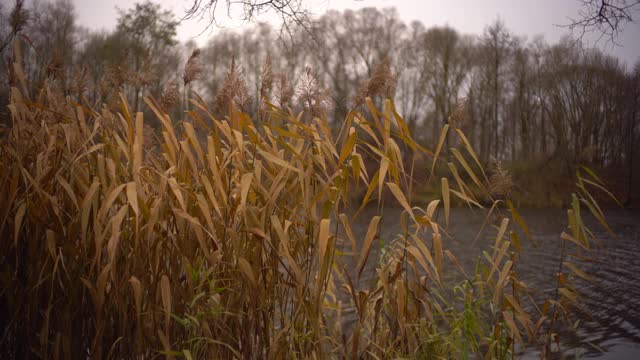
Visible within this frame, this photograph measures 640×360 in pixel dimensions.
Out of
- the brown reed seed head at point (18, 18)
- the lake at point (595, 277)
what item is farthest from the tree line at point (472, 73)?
the brown reed seed head at point (18, 18)

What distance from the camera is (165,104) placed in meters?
1.93

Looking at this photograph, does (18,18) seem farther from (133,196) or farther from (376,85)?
(376,85)

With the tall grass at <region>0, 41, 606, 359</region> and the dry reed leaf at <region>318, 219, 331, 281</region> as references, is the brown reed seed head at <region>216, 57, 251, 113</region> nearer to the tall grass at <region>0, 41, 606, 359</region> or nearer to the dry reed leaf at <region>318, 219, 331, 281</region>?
the tall grass at <region>0, 41, 606, 359</region>

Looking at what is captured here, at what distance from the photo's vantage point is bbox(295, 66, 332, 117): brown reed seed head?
6.17 ft

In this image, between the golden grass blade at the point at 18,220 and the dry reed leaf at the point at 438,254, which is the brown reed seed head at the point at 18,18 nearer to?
the golden grass blade at the point at 18,220

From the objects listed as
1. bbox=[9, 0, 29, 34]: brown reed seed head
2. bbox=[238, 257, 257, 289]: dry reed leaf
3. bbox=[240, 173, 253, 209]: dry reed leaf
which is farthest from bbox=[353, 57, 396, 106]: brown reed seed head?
bbox=[9, 0, 29, 34]: brown reed seed head

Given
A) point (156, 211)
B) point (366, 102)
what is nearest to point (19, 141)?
point (156, 211)

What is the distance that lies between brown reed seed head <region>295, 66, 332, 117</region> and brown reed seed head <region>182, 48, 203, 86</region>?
1.51 feet

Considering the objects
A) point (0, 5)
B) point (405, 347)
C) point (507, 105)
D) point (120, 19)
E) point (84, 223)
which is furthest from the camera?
point (507, 105)

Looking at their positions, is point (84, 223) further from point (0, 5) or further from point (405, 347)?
point (0, 5)

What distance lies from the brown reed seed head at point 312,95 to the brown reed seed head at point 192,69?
0.46 metres

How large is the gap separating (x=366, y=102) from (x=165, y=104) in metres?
0.92

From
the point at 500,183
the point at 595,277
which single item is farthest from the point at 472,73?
the point at 500,183

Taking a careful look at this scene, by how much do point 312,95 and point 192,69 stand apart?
56 cm
